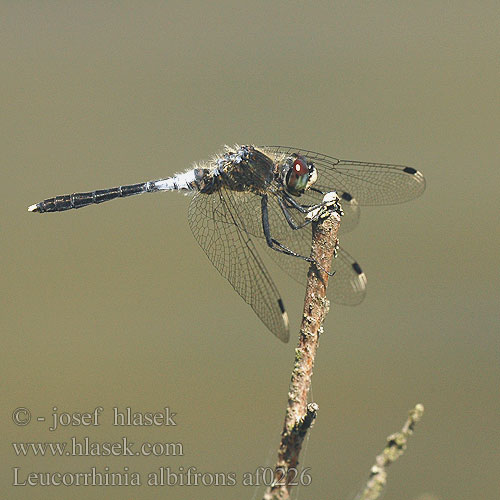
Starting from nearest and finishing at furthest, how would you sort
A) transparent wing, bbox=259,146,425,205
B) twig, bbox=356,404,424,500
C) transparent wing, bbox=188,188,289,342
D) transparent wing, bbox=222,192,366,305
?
twig, bbox=356,404,424,500 → transparent wing, bbox=188,188,289,342 → transparent wing, bbox=222,192,366,305 → transparent wing, bbox=259,146,425,205

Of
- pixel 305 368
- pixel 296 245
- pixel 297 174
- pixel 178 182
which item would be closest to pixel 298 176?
pixel 297 174

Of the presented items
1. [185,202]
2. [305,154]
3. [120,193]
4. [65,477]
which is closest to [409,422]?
[305,154]

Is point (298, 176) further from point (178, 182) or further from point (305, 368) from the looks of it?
point (305, 368)

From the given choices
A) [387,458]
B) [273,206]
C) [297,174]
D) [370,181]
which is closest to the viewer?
[387,458]

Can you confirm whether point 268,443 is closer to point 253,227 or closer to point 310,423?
point 253,227

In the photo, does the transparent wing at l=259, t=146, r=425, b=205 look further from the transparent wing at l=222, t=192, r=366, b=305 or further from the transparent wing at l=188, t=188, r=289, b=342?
the transparent wing at l=188, t=188, r=289, b=342

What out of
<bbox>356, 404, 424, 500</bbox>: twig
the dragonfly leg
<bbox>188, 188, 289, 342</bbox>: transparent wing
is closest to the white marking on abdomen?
<bbox>188, 188, 289, 342</bbox>: transparent wing

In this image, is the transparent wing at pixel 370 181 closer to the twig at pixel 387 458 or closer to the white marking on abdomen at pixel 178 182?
the white marking on abdomen at pixel 178 182
